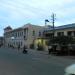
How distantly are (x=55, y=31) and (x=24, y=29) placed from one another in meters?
19.8

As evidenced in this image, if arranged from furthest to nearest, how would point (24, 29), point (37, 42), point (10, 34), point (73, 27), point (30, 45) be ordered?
point (10, 34) → point (24, 29) → point (30, 45) → point (37, 42) → point (73, 27)

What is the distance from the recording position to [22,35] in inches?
3351

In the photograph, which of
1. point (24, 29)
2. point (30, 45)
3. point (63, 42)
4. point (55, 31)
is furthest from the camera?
point (24, 29)

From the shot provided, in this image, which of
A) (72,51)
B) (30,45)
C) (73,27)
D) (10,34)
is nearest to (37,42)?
(30,45)

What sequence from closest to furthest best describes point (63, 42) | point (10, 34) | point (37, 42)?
point (63, 42) < point (37, 42) < point (10, 34)

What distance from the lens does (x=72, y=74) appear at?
661cm

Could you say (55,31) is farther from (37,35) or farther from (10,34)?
(10,34)

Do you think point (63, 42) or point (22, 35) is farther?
point (22, 35)

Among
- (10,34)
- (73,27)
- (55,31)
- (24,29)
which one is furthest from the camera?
(10,34)

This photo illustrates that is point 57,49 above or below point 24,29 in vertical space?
below

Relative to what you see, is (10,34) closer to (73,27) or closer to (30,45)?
(30,45)

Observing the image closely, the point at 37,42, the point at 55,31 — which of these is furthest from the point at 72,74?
the point at 37,42

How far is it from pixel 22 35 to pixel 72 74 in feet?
258

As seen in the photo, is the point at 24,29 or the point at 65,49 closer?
the point at 65,49
